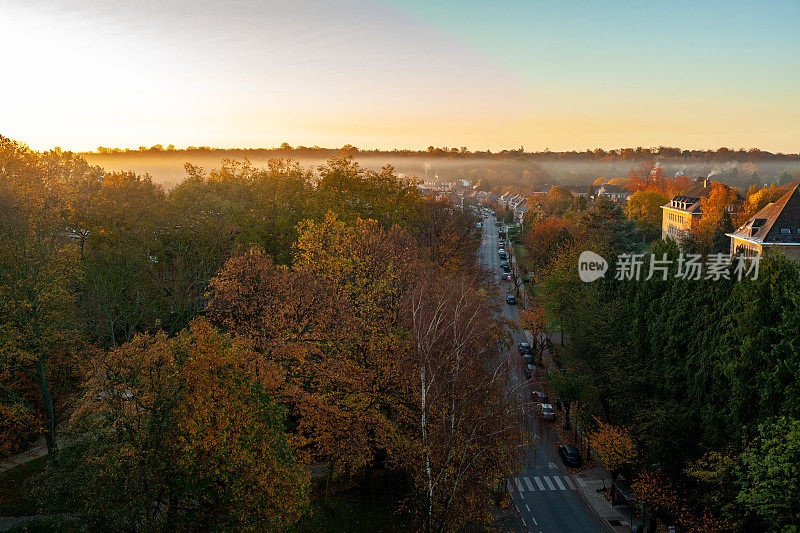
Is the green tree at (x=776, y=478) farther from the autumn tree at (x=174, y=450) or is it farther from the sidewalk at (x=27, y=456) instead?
the sidewalk at (x=27, y=456)

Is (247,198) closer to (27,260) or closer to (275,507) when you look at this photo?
(27,260)

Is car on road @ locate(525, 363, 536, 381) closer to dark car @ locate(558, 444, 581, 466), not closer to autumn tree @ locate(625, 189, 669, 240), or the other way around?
dark car @ locate(558, 444, 581, 466)

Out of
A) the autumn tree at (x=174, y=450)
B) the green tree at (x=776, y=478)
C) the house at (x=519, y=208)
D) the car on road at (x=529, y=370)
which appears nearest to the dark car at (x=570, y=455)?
the car on road at (x=529, y=370)

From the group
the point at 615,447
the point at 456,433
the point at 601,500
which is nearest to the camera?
the point at 456,433

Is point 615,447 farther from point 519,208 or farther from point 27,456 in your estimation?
point 519,208

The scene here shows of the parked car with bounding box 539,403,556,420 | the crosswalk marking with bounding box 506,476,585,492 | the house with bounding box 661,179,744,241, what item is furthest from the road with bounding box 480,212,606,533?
the house with bounding box 661,179,744,241

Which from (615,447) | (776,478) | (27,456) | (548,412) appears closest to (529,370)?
(548,412)

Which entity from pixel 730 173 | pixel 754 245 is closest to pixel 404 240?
pixel 754 245
